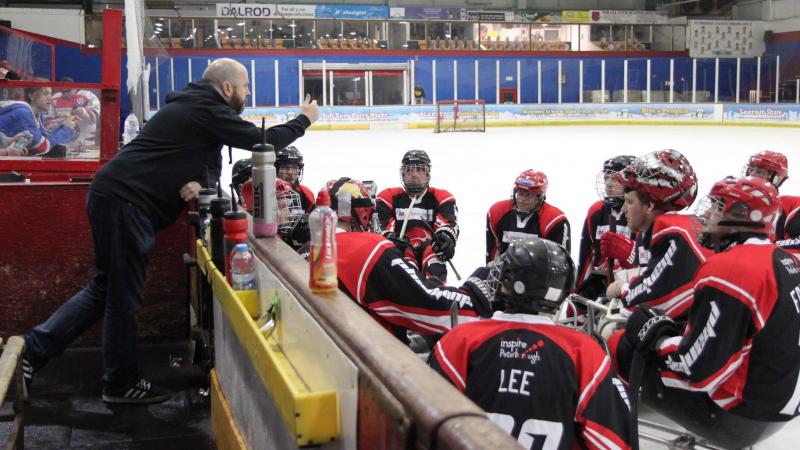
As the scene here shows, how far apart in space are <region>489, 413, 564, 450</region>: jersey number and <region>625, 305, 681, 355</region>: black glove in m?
0.94

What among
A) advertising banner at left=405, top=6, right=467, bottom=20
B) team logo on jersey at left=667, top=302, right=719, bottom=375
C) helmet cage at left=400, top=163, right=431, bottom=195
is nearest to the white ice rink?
helmet cage at left=400, top=163, right=431, bottom=195

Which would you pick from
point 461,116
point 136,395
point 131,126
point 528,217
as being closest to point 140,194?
point 136,395

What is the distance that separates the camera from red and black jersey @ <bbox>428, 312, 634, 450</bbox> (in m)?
1.85

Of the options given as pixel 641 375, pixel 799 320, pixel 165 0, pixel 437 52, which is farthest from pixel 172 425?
pixel 437 52

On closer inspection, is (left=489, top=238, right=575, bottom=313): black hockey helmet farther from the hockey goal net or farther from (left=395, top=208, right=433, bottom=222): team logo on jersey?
the hockey goal net

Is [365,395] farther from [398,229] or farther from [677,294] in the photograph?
[398,229]

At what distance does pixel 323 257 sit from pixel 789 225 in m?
3.23

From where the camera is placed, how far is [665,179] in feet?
11.2

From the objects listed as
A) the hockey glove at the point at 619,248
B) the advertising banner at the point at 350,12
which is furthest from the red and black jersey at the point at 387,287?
the advertising banner at the point at 350,12

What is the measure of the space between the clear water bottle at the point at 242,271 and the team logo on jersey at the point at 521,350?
103 centimetres

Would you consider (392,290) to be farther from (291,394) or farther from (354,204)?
(291,394)

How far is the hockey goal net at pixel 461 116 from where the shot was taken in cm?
2173

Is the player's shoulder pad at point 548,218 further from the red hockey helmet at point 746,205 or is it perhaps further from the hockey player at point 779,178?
the red hockey helmet at point 746,205

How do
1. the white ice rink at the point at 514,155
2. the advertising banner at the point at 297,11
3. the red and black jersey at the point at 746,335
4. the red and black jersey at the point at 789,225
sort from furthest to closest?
1. the advertising banner at the point at 297,11
2. the white ice rink at the point at 514,155
3. the red and black jersey at the point at 789,225
4. the red and black jersey at the point at 746,335
